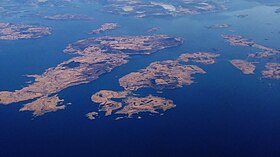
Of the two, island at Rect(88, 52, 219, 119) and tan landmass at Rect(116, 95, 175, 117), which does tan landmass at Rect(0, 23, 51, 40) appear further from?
tan landmass at Rect(116, 95, 175, 117)

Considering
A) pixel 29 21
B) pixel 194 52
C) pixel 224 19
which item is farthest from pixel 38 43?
pixel 224 19

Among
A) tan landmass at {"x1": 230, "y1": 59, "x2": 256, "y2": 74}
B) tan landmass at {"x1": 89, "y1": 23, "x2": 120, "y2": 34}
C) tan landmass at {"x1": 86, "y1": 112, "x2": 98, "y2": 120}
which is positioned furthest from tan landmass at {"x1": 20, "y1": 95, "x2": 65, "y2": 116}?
tan landmass at {"x1": 89, "y1": 23, "x2": 120, "y2": 34}

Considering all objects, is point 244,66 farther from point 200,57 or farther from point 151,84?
point 151,84

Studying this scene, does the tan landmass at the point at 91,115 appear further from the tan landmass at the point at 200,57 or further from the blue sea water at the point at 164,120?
the tan landmass at the point at 200,57

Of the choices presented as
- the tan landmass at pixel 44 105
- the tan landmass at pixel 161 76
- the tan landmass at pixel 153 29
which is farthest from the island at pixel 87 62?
the tan landmass at pixel 161 76

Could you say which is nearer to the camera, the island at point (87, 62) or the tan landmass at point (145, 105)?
the tan landmass at point (145, 105)

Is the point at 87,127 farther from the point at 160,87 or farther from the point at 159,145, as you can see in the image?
the point at 160,87
